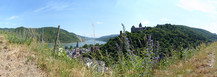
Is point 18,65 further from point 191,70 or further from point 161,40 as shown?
point 161,40

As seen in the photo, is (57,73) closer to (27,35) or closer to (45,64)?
(45,64)

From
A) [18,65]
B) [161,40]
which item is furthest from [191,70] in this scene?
[161,40]

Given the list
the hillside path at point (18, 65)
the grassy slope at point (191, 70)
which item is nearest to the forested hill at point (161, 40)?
the grassy slope at point (191, 70)

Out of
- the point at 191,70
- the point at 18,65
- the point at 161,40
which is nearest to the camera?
the point at 18,65

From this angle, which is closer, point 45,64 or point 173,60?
point 45,64

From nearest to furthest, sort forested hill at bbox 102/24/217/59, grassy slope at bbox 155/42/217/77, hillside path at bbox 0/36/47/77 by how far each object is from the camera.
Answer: hillside path at bbox 0/36/47/77
grassy slope at bbox 155/42/217/77
forested hill at bbox 102/24/217/59

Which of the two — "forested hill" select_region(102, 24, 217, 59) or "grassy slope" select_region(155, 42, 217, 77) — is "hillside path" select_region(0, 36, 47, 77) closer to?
"forested hill" select_region(102, 24, 217, 59)

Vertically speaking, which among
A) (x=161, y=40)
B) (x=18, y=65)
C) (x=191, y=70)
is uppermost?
(x=161, y=40)

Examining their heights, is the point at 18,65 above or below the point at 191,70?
above

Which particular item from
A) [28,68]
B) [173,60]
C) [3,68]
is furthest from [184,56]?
[3,68]

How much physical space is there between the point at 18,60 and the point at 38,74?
119cm

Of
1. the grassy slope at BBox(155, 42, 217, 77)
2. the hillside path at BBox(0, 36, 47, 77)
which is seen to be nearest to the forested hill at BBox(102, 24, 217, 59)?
the grassy slope at BBox(155, 42, 217, 77)

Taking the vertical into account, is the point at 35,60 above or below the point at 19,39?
below

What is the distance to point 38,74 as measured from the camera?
305 centimetres
